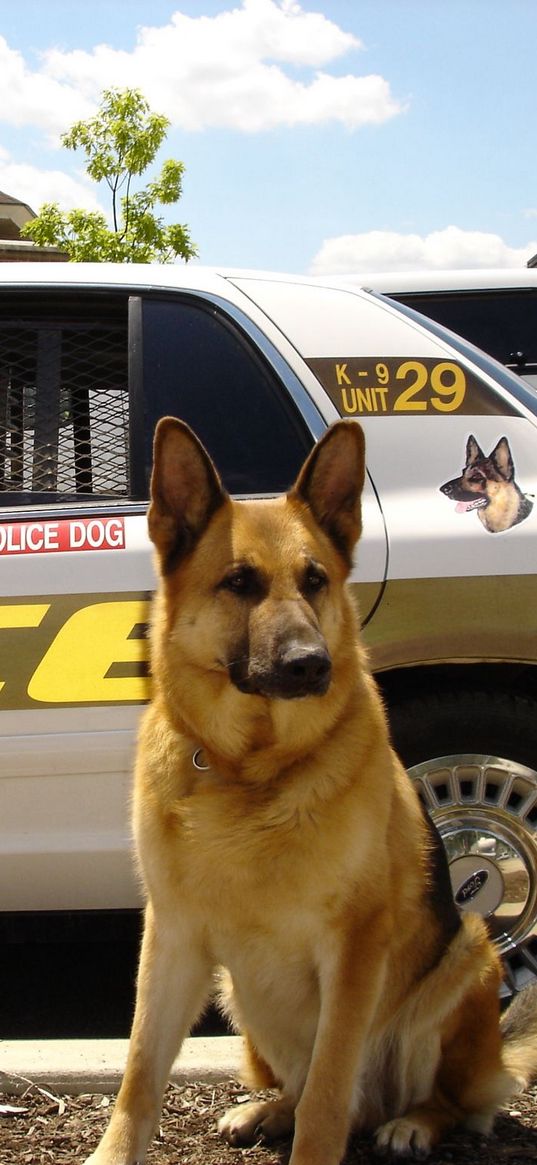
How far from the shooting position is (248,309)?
3354 mm

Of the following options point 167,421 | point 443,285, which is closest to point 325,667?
point 167,421

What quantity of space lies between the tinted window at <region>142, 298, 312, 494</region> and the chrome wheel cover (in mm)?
1035

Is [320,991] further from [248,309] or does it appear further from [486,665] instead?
[248,309]

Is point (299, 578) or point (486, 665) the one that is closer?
point (299, 578)

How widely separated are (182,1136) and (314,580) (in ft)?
4.53

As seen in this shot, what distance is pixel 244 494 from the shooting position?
10.6 feet

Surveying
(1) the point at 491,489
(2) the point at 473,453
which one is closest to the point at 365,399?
(2) the point at 473,453

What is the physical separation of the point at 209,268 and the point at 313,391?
634mm

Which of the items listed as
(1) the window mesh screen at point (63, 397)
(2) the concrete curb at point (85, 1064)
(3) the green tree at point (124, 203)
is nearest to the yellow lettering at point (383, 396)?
(1) the window mesh screen at point (63, 397)

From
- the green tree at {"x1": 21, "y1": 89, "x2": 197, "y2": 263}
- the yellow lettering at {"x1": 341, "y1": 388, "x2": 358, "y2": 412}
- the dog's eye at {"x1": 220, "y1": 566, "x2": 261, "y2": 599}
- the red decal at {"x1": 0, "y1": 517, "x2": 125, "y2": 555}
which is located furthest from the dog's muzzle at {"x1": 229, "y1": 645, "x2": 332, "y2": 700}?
the green tree at {"x1": 21, "y1": 89, "x2": 197, "y2": 263}

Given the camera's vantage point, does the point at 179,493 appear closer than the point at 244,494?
Yes

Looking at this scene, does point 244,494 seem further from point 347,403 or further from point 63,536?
point 63,536

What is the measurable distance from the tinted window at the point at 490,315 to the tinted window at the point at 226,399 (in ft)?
17.3

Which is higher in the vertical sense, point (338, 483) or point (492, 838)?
point (338, 483)
